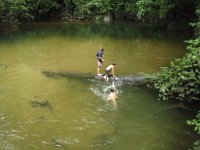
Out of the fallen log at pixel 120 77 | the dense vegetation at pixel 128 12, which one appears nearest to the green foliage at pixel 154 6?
the dense vegetation at pixel 128 12

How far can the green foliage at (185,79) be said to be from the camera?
16.2 metres

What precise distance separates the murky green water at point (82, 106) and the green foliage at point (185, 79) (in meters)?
0.96

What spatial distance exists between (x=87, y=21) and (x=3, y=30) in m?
14.8

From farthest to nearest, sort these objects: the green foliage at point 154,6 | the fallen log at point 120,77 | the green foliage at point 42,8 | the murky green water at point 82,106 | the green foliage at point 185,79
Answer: the green foliage at point 42,8, the green foliage at point 154,6, the fallen log at point 120,77, the green foliage at point 185,79, the murky green water at point 82,106

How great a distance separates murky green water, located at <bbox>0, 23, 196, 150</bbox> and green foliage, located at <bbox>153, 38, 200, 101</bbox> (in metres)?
0.96

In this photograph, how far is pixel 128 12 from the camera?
55.2 m

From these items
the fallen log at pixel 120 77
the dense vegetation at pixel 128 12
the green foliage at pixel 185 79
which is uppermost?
the dense vegetation at pixel 128 12

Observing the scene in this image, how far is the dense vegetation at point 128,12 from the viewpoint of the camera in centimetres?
1739

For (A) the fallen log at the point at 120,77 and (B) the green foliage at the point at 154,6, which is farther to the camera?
(B) the green foliage at the point at 154,6

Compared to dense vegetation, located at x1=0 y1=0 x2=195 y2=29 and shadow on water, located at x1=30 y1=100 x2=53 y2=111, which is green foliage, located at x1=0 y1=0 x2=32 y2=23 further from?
shadow on water, located at x1=30 y1=100 x2=53 y2=111

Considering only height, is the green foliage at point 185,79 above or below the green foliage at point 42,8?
below

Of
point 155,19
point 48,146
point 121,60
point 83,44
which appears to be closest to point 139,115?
point 48,146

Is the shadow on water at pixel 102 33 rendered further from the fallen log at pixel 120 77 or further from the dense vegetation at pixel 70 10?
the fallen log at pixel 120 77

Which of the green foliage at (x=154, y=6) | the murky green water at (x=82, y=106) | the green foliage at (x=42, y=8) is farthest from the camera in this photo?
the green foliage at (x=42, y=8)
